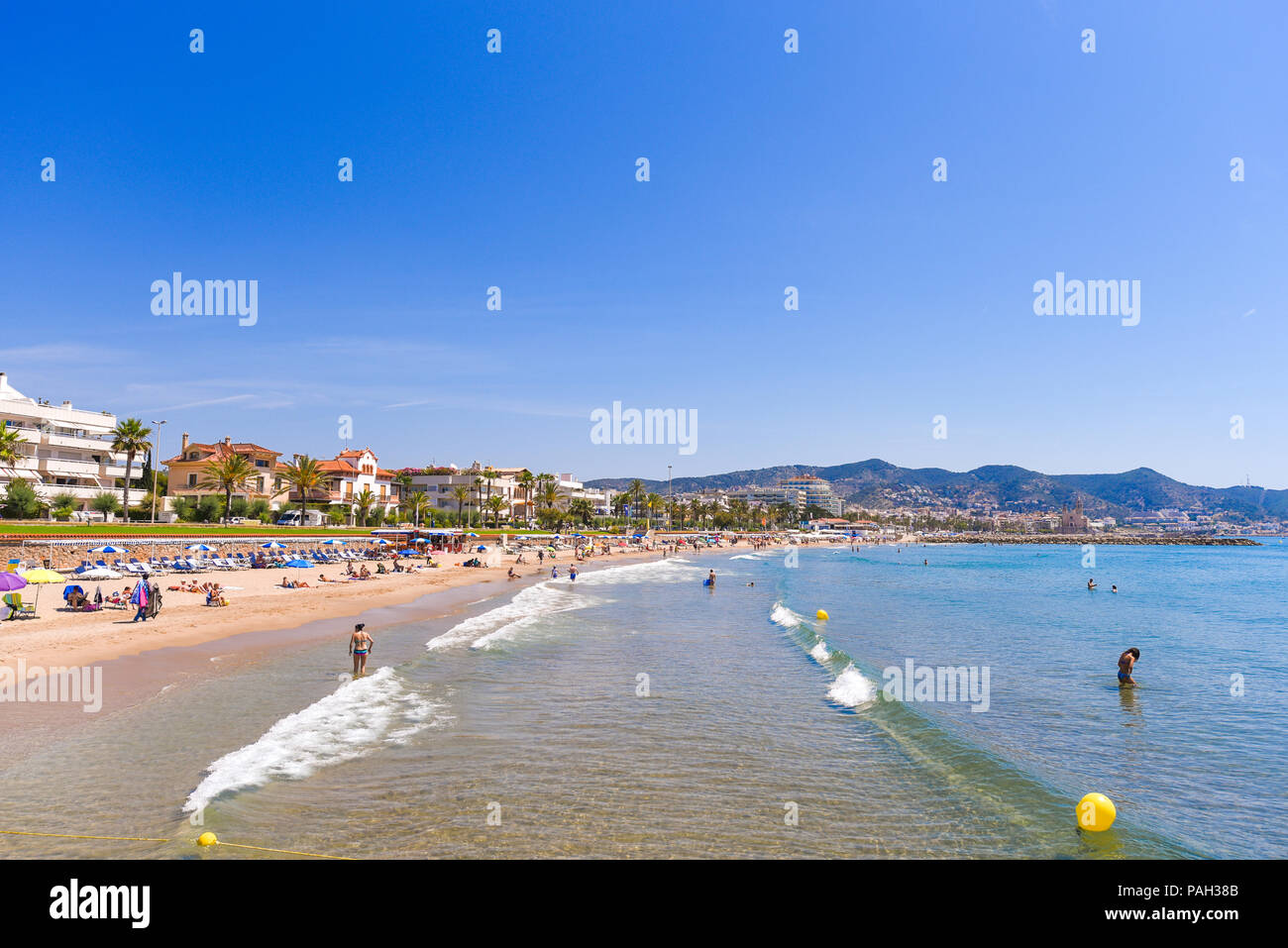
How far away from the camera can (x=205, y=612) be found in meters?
28.5

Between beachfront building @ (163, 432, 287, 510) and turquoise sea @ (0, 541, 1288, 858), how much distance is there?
56448 millimetres

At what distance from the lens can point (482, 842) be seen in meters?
9.25

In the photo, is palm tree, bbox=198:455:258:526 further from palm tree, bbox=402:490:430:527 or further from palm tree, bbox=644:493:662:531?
palm tree, bbox=644:493:662:531

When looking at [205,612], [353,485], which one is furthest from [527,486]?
[205,612]

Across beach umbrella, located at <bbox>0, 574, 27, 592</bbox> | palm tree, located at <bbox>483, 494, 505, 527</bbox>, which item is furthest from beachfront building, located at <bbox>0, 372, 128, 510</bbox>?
palm tree, located at <bbox>483, 494, 505, 527</bbox>

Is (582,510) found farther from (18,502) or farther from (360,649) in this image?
(360,649)

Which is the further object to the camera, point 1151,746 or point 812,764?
point 1151,746
